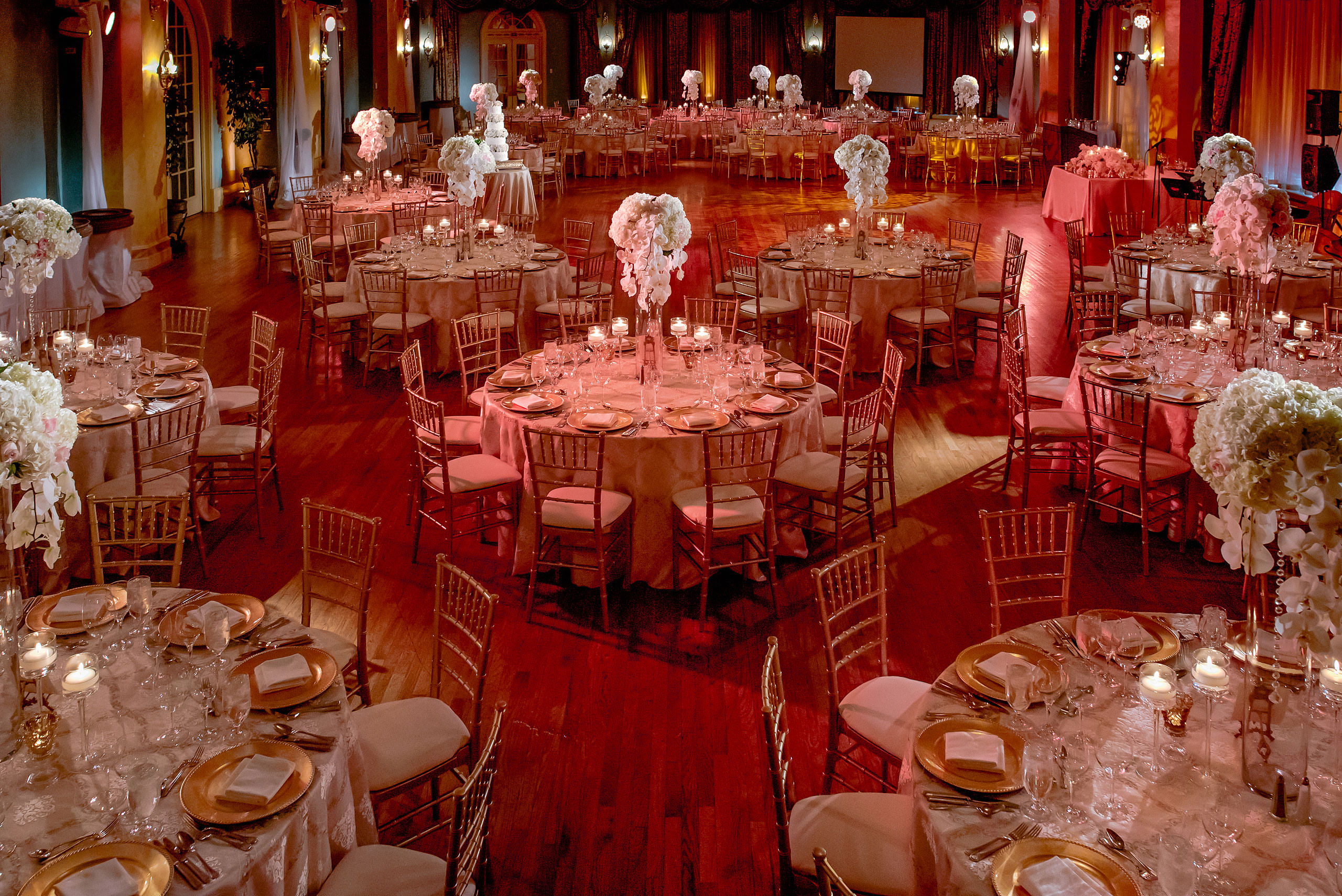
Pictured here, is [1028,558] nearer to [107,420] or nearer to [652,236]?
[652,236]

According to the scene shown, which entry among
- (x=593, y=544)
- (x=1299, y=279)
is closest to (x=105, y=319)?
(x=593, y=544)

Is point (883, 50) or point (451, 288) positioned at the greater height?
point (883, 50)

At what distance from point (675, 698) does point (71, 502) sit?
7.83ft

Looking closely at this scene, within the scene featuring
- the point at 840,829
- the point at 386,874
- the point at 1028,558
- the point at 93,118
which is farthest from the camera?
the point at 93,118

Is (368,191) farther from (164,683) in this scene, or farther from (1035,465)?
(164,683)

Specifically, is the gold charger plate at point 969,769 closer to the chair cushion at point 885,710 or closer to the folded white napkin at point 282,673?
the chair cushion at point 885,710

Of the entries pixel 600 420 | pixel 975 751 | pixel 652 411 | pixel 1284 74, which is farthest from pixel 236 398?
pixel 1284 74

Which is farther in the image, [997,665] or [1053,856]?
[997,665]

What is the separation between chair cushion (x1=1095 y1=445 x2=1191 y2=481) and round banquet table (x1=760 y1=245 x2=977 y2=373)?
283 centimetres

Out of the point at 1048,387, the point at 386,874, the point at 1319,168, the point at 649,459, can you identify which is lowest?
the point at 386,874

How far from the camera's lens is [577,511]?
4.96m

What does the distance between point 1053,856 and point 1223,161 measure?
21.7ft

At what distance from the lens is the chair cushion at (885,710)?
332cm

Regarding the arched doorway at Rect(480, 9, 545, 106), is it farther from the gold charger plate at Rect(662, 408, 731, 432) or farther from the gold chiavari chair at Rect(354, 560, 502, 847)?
the gold chiavari chair at Rect(354, 560, 502, 847)
